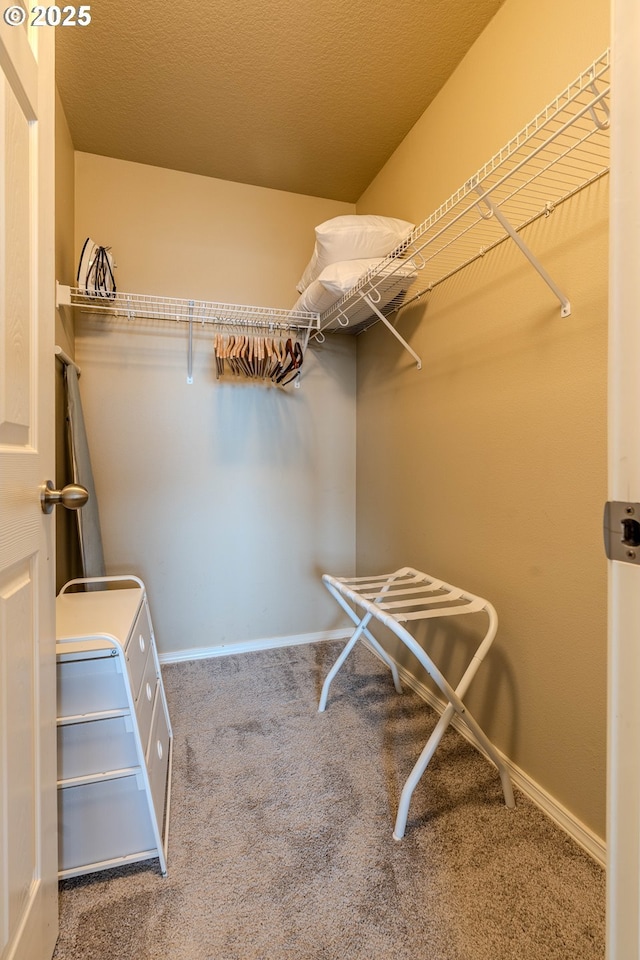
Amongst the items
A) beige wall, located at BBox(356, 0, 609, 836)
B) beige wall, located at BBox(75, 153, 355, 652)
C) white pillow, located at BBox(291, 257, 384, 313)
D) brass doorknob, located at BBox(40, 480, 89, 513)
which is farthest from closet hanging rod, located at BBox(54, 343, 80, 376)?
beige wall, located at BBox(356, 0, 609, 836)

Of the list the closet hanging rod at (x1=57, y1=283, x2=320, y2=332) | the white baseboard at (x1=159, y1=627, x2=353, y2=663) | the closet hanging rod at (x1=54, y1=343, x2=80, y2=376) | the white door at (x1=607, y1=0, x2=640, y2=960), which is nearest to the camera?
the white door at (x1=607, y1=0, x2=640, y2=960)

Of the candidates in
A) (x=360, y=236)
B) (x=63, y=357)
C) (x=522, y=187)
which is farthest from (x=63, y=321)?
(x=522, y=187)

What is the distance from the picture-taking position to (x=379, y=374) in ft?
7.47

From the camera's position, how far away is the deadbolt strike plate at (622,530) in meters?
0.48

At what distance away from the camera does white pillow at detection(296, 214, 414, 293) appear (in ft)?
5.71

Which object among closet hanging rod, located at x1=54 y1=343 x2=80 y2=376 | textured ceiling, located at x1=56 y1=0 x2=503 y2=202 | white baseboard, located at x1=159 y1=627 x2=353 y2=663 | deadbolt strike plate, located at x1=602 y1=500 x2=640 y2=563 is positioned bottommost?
white baseboard, located at x1=159 y1=627 x2=353 y2=663

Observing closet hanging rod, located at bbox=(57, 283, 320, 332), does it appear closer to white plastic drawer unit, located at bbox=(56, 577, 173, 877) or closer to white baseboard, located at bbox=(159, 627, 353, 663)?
white plastic drawer unit, located at bbox=(56, 577, 173, 877)

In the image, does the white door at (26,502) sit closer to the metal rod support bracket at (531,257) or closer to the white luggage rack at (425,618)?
the white luggage rack at (425,618)

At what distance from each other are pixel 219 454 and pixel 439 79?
190 centimetres

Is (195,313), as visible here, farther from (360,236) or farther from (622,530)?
(622,530)

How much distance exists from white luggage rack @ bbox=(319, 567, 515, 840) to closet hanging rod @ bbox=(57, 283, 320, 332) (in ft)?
4.46

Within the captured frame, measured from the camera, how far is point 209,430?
228cm

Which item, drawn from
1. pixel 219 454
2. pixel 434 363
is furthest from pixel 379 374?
pixel 219 454

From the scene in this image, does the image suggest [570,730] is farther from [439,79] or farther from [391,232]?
[439,79]
